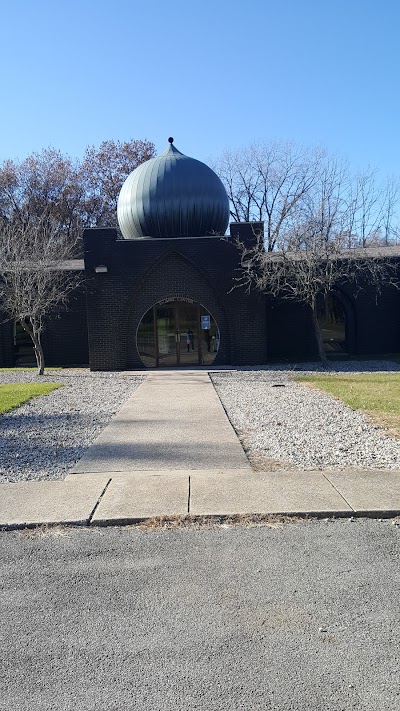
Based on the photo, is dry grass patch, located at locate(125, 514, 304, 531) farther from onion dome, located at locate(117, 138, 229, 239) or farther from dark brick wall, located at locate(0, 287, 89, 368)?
dark brick wall, located at locate(0, 287, 89, 368)

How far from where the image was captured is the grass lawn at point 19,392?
13.4 metres

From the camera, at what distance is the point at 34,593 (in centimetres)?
413

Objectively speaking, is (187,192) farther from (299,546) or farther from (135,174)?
(299,546)

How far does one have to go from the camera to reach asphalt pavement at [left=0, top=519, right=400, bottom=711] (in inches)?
118

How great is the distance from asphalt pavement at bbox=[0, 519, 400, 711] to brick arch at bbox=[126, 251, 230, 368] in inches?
635

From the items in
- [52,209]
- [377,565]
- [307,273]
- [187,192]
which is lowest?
[377,565]

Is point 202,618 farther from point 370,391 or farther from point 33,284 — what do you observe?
point 33,284

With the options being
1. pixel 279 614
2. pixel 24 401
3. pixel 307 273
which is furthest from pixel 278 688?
pixel 307 273

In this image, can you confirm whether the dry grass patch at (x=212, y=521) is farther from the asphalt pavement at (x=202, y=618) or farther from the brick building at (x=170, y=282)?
the brick building at (x=170, y=282)

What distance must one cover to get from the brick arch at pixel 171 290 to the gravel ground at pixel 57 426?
3742mm

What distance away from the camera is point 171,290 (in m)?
21.1

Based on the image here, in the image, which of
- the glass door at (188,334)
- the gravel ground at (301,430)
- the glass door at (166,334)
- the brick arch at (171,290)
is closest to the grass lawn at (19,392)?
the brick arch at (171,290)

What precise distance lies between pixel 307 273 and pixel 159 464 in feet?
43.2

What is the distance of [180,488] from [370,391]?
29.5ft
